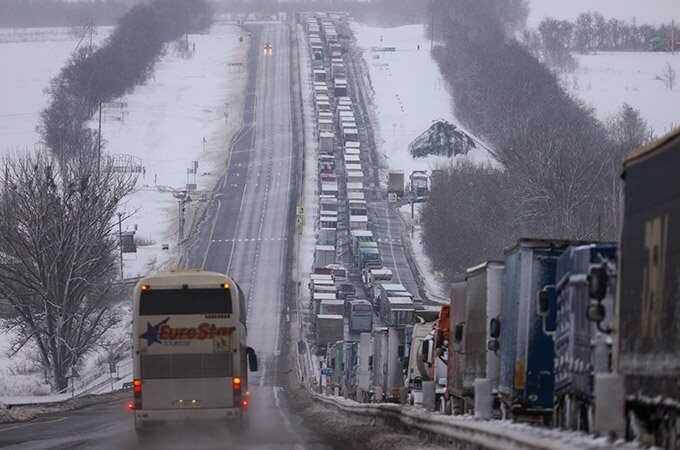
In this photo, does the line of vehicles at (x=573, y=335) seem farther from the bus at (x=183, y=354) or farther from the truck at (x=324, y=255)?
the truck at (x=324, y=255)

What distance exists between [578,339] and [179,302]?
12.6 m

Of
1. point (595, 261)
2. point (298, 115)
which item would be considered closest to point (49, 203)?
point (595, 261)

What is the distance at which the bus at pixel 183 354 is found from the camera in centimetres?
3178

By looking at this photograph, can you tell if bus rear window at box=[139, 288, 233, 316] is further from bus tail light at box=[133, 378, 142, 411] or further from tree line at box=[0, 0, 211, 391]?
tree line at box=[0, 0, 211, 391]

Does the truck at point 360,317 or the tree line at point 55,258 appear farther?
the truck at point 360,317

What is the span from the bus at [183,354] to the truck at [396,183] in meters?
110

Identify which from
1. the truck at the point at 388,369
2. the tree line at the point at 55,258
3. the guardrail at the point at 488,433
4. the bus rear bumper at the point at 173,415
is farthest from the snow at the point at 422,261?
the guardrail at the point at 488,433

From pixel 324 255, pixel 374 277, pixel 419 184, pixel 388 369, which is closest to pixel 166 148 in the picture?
pixel 419 184

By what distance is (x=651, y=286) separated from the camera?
16.0 metres

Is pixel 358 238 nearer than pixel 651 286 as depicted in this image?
No

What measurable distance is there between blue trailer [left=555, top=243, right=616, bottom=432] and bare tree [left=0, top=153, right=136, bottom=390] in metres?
52.6

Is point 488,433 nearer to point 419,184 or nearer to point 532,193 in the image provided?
point 532,193

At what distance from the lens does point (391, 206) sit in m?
142

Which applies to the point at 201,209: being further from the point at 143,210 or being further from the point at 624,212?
the point at 624,212
